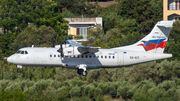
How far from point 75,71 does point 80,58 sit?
1555 centimetres

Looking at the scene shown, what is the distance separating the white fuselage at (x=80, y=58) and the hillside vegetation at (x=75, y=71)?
592cm

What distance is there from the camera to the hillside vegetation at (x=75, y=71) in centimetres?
4497

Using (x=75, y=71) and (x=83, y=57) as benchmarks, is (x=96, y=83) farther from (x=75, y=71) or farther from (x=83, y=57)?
(x=83, y=57)

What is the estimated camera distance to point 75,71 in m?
51.0

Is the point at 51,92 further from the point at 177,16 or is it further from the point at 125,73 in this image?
the point at 177,16

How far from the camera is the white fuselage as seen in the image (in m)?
35.6

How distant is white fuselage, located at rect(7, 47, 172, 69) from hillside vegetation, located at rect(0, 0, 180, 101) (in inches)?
233

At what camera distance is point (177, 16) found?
2746 inches

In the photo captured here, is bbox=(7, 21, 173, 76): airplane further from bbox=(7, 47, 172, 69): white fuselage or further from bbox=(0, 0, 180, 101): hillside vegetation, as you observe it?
bbox=(0, 0, 180, 101): hillside vegetation

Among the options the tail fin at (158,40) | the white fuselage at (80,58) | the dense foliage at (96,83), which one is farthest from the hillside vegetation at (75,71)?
the tail fin at (158,40)

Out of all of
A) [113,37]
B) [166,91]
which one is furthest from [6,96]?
[113,37]

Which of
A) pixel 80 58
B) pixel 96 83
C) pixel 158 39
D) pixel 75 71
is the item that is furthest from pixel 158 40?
pixel 75 71

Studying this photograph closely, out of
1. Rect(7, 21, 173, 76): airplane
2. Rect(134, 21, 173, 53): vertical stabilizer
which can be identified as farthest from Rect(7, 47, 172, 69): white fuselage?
Rect(134, 21, 173, 53): vertical stabilizer

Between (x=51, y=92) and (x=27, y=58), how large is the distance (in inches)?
379
